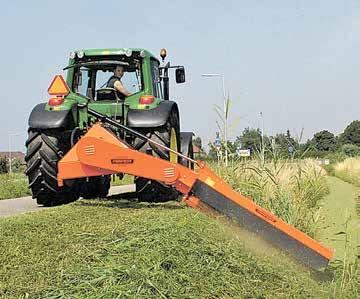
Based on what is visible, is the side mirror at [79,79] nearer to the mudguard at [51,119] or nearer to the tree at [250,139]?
the mudguard at [51,119]

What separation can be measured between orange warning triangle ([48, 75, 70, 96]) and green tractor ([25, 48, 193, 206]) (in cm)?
5

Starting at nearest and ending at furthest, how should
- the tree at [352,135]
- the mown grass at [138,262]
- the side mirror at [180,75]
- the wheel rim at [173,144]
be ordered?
the mown grass at [138,262] < the wheel rim at [173,144] < the side mirror at [180,75] < the tree at [352,135]

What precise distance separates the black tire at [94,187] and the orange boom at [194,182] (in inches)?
101

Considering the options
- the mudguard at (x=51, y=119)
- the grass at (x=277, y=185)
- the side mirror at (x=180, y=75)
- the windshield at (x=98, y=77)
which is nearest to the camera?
the mudguard at (x=51, y=119)

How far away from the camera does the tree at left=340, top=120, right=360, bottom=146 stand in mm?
93062

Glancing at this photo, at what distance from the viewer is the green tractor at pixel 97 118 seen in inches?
286

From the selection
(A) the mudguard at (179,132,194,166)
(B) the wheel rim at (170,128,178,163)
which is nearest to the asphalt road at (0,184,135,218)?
(B) the wheel rim at (170,128,178,163)

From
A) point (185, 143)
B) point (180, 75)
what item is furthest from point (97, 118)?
point (180, 75)

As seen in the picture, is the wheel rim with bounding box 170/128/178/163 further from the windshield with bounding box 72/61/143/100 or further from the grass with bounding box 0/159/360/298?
the grass with bounding box 0/159/360/298

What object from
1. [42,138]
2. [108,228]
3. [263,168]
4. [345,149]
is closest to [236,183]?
[263,168]

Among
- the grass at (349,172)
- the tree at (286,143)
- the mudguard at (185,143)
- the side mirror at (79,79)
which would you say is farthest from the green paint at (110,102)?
the grass at (349,172)

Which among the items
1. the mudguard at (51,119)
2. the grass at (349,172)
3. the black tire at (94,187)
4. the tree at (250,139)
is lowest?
the grass at (349,172)

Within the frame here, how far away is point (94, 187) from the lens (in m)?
9.24

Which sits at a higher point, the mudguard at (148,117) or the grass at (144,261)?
the mudguard at (148,117)
